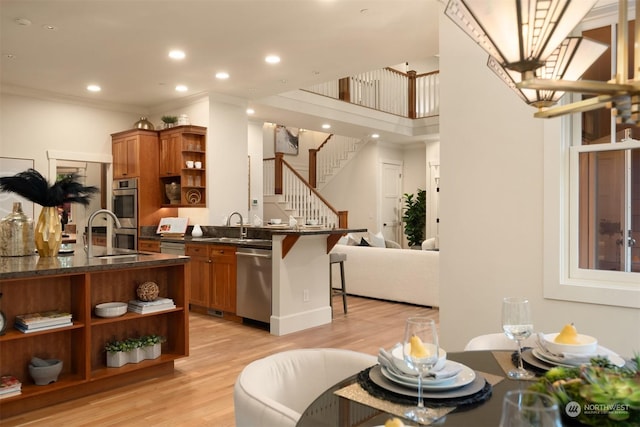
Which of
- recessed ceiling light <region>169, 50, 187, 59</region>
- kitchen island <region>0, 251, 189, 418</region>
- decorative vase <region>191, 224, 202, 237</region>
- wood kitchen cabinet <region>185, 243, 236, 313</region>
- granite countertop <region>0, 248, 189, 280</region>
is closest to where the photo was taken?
granite countertop <region>0, 248, 189, 280</region>

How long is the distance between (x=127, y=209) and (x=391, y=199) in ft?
21.0

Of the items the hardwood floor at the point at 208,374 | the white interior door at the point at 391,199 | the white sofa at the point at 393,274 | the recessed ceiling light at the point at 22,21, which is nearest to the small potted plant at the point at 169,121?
the recessed ceiling light at the point at 22,21

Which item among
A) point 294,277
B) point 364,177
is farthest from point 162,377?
point 364,177

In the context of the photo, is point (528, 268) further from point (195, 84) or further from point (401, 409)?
point (195, 84)

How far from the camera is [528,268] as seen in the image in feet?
9.36

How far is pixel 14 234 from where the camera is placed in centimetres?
361

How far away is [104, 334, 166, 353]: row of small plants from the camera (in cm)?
337

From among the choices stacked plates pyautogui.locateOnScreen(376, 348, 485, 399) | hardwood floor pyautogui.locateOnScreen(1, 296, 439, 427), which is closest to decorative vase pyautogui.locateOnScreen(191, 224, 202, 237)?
hardwood floor pyautogui.locateOnScreen(1, 296, 439, 427)

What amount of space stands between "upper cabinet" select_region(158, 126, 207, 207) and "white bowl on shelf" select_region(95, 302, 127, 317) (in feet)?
11.8

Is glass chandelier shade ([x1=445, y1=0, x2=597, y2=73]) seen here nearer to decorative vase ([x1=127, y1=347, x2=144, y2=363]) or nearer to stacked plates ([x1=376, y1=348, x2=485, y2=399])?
stacked plates ([x1=376, y1=348, x2=485, y2=399])

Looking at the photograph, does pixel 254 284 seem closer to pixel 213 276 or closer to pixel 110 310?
pixel 213 276

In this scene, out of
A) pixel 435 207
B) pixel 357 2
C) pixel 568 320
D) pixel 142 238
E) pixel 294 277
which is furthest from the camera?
pixel 435 207

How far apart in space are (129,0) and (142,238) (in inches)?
157

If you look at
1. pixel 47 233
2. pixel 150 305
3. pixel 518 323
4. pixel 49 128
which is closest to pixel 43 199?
pixel 47 233
